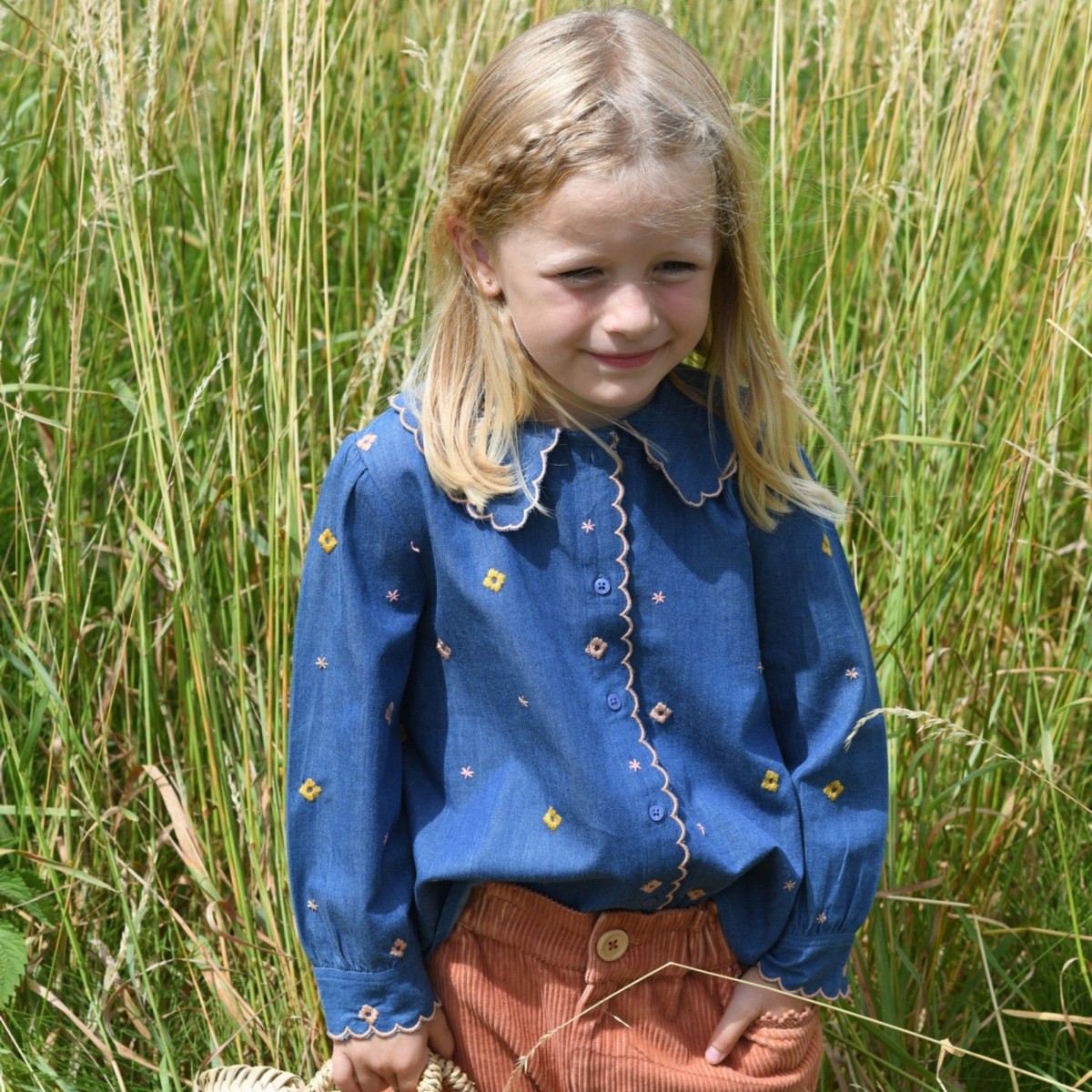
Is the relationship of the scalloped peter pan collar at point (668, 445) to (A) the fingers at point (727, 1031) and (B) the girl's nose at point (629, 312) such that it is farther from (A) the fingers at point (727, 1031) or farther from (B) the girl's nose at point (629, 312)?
(A) the fingers at point (727, 1031)

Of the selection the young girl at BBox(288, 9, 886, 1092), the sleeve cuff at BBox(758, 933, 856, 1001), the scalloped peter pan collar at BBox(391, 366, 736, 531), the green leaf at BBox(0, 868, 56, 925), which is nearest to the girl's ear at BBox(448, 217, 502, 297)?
the young girl at BBox(288, 9, 886, 1092)

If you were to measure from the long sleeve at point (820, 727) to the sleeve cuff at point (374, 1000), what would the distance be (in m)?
0.35

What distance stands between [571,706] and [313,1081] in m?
0.50

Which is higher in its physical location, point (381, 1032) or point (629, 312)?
point (629, 312)

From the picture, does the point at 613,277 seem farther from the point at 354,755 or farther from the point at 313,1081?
the point at 313,1081

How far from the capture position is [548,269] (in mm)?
1292

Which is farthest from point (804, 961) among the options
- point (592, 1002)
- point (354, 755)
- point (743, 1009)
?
point (354, 755)

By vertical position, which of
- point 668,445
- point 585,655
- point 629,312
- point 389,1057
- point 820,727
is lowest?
point 389,1057

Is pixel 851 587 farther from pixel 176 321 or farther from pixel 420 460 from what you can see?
pixel 176 321

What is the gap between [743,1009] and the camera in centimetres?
146

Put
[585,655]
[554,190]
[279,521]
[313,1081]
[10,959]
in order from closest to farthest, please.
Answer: [554,190] < [585,655] < [313,1081] < [10,959] < [279,521]

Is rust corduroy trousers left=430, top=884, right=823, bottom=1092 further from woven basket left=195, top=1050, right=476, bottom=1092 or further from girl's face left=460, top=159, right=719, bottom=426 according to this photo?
girl's face left=460, top=159, right=719, bottom=426

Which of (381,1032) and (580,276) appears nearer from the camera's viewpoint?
(580,276)

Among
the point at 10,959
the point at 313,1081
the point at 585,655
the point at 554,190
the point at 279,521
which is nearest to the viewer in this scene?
the point at 554,190
